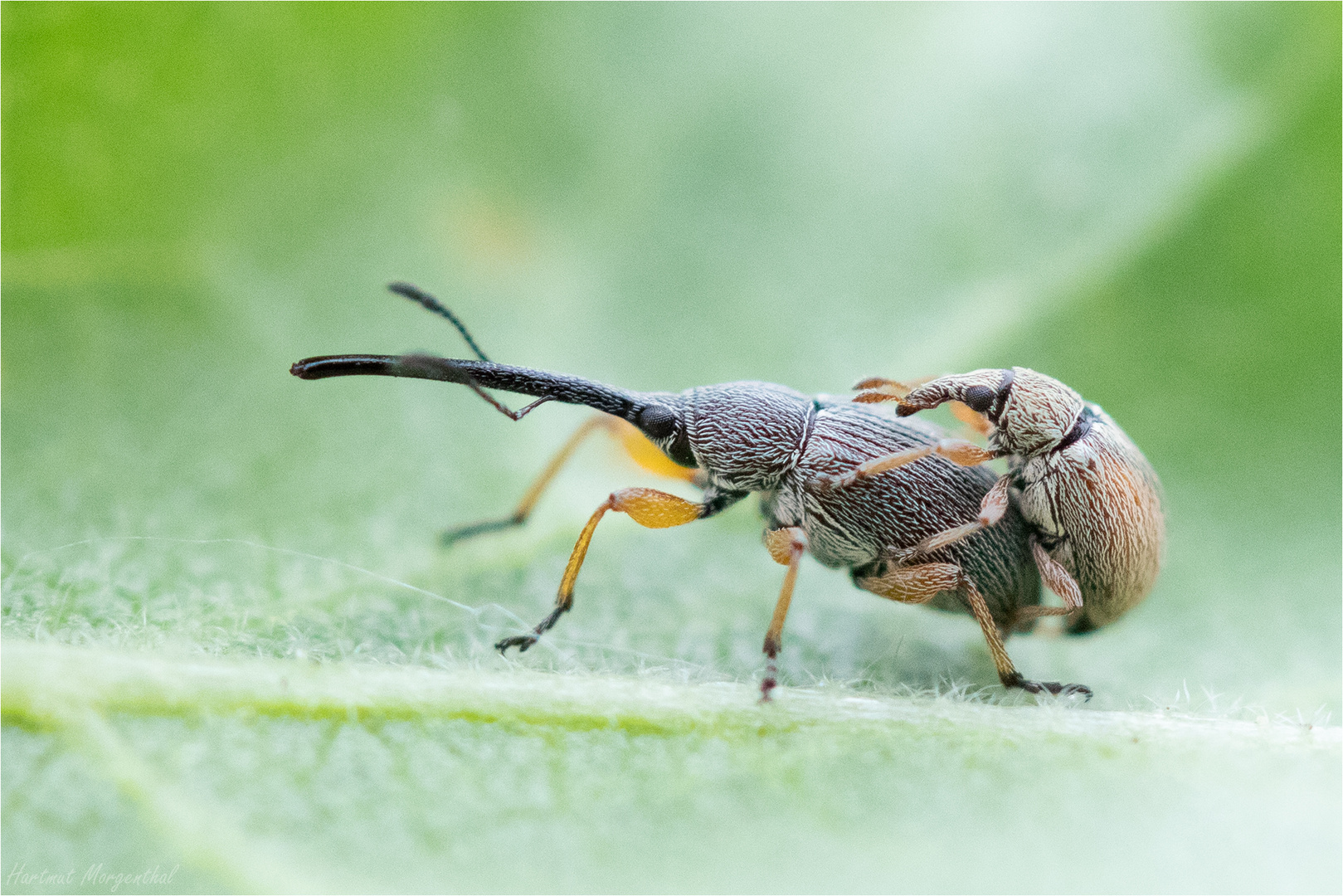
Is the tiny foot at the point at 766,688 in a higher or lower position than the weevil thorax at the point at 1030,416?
lower

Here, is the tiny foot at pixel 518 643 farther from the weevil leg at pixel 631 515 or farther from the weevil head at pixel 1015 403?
the weevil head at pixel 1015 403

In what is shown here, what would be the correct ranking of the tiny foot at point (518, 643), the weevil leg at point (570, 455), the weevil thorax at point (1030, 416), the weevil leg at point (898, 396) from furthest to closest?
the weevil leg at point (570, 455) < the weevil leg at point (898, 396) < the weevil thorax at point (1030, 416) < the tiny foot at point (518, 643)

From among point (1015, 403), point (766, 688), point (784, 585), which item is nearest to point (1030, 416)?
point (1015, 403)

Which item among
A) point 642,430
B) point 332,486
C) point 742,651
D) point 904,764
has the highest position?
point 642,430

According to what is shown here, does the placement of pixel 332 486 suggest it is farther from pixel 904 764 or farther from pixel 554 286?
pixel 904 764

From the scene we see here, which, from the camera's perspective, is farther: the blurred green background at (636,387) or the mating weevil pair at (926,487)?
the mating weevil pair at (926,487)

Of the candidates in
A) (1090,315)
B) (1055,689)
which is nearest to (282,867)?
(1055,689)

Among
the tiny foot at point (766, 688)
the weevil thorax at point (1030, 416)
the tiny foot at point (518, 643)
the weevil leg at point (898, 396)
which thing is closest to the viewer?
the tiny foot at point (766, 688)

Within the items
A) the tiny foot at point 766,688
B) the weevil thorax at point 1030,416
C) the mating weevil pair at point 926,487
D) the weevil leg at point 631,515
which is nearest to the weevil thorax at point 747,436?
the mating weevil pair at point 926,487

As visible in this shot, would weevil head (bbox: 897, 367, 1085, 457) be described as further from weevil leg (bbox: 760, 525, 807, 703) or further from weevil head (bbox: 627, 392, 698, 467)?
weevil head (bbox: 627, 392, 698, 467)
